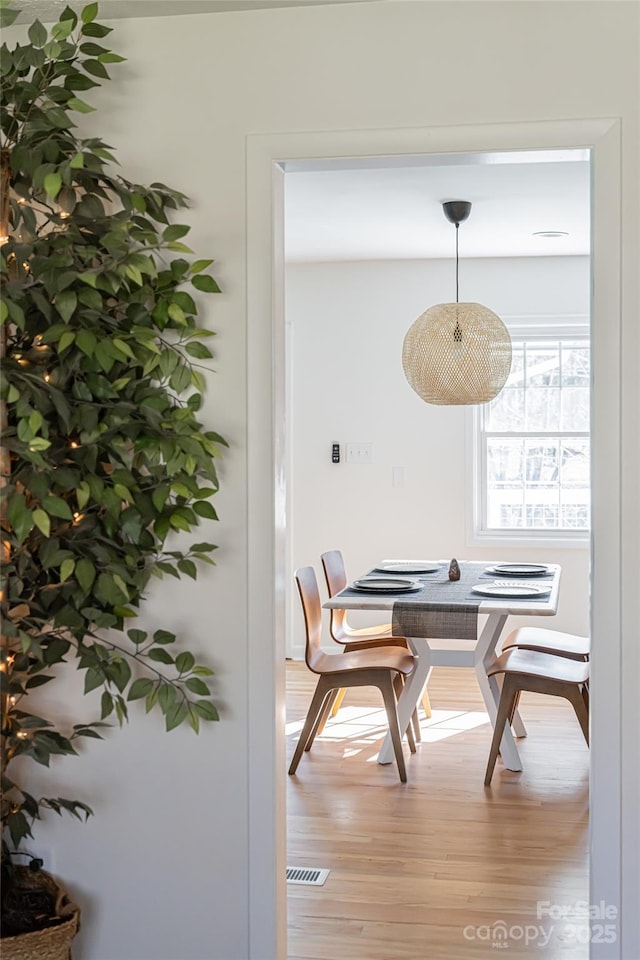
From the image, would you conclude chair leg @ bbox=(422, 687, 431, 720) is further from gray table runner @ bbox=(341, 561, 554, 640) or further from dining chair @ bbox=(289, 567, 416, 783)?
gray table runner @ bbox=(341, 561, 554, 640)

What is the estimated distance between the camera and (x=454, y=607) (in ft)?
12.9

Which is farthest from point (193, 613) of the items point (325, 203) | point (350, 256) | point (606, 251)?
point (350, 256)

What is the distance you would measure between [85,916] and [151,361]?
1.42 m

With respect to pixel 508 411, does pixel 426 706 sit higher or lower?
lower

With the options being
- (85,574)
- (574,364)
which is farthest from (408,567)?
(85,574)

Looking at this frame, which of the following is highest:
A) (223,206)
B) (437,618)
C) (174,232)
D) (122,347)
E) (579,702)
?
(223,206)

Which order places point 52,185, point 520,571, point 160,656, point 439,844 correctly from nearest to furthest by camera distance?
point 52,185 < point 160,656 < point 439,844 < point 520,571

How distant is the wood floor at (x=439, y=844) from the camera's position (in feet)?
9.12

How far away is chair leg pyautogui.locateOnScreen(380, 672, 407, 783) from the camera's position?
4.03m

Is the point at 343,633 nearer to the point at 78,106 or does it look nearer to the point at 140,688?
the point at 140,688

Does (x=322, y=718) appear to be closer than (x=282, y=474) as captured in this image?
No

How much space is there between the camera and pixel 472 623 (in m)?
3.88

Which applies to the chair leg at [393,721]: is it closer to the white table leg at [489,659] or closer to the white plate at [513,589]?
the white table leg at [489,659]

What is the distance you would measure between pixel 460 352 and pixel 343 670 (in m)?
1.54
